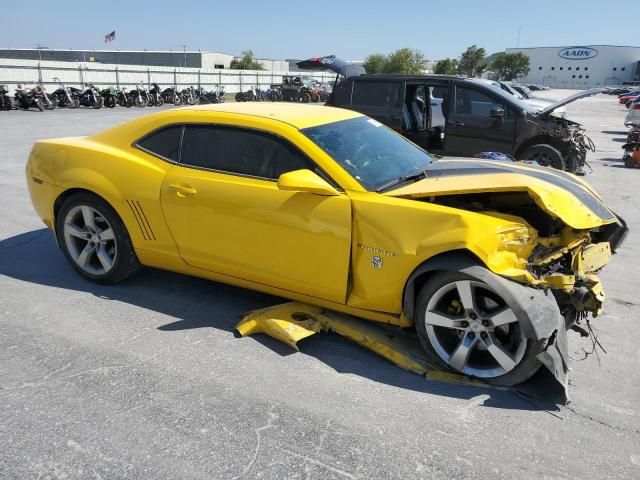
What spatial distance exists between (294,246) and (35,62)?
90.4 ft

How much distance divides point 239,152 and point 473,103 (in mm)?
6158

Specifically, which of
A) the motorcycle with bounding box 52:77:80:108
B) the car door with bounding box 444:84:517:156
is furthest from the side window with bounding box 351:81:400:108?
the motorcycle with bounding box 52:77:80:108

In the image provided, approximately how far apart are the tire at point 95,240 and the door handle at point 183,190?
25.9 inches

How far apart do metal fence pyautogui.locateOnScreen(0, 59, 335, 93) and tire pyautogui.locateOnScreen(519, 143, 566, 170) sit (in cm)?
2430

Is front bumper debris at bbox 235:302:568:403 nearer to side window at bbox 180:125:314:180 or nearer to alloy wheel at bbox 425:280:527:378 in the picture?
alloy wheel at bbox 425:280:527:378

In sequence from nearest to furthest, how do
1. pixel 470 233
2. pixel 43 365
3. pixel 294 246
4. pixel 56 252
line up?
1. pixel 470 233
2. pixel 43 365
3. pixel 294 246
4. pixel 56 252

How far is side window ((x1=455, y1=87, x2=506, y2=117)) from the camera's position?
8.66 metres

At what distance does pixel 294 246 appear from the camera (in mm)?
3389

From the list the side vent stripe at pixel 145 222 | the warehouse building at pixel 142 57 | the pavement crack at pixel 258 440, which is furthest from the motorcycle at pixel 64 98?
the warehouse building at pixel 142 57

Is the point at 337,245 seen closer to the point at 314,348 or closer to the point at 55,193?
the point at 314,348

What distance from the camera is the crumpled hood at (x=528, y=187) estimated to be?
3104 millimetres

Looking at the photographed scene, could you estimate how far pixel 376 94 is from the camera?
9.16m

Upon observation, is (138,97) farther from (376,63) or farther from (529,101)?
(376,63)

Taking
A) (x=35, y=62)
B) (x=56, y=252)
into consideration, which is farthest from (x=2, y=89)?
(x=56, y=252)
